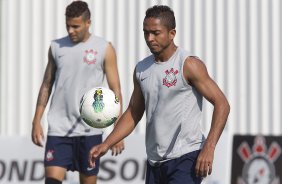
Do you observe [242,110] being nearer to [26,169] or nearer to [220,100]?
[26,169]

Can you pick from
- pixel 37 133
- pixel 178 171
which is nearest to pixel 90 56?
pixel 37 133

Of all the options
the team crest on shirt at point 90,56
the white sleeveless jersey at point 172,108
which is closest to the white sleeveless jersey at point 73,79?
the team crest on shirt at point 90,56

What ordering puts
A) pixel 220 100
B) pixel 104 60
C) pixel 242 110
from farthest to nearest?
pixel 242 110 → pixel 104 60 → pixel 220 100

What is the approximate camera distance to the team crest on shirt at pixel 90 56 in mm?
9055

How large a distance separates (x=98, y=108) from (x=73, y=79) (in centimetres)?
138

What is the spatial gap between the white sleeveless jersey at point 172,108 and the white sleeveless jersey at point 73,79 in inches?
85.4

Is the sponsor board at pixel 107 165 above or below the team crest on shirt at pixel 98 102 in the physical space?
below

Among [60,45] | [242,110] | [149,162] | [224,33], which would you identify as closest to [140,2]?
[224,33]

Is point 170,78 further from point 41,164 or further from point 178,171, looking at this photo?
point 41,164

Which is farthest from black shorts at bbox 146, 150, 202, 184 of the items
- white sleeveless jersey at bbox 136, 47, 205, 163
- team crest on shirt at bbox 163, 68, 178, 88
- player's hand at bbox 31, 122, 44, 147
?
player's hand at bbox 31, 122, 44, 147

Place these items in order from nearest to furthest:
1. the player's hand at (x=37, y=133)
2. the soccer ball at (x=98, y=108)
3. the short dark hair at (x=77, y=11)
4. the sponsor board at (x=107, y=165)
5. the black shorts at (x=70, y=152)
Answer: the soccer ball at (x=98, y=108), the short dark hair at (x=77, y=11), the player's hand at (x=37, y=133), the black shorts at (x=70, y=152), the sponsor board at (x=107, y=165)

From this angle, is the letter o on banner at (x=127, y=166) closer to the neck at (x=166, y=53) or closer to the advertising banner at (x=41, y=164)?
the advertising banner at (x=41, y=164)

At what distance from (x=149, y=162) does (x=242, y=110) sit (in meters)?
5.37

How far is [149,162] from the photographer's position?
7000 millimetres
